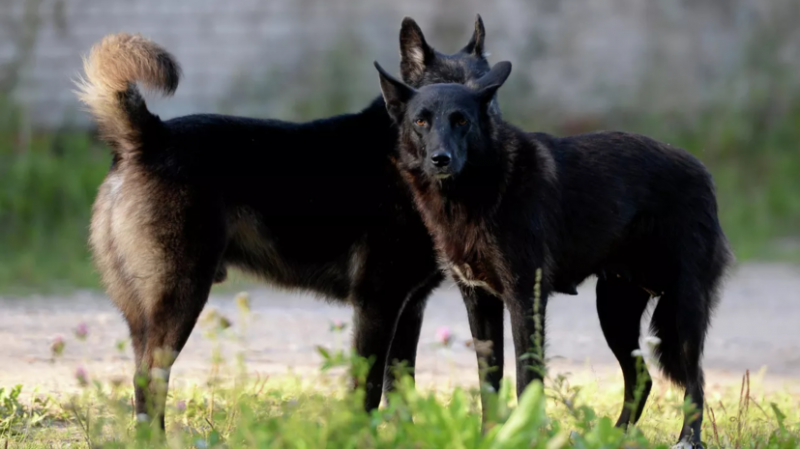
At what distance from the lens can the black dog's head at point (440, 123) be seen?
3840 millimetres

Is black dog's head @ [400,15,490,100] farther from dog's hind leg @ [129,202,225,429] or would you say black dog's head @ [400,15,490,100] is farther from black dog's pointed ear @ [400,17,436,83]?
dog's hind leg @ [129,202,225,429]

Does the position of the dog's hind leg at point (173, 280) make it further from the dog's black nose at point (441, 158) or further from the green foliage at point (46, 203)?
the green foliage at point (46, 203)

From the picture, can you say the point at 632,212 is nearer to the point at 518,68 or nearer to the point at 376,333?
the point at 376,333

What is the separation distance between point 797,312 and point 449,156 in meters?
5.07

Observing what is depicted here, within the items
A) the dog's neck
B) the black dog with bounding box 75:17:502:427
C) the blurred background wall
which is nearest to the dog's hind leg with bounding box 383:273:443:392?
the black dog with bounding box 75:17:502:427

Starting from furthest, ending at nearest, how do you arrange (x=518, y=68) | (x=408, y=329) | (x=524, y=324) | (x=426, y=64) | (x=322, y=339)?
(x=518, y=68)
(x=322, y=339)
(x=426, y=64)
(x=408, y=329)
(x=524, y=324)

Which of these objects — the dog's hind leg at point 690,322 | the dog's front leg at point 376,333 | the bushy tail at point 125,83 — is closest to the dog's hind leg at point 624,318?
the dog's hind leg at point 690,322

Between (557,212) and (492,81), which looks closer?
(557,212)

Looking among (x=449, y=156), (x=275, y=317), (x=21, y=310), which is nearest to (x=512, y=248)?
(x=449, y=156)

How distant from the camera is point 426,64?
17.0 ft

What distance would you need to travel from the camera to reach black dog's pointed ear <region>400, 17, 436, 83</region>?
5168mm

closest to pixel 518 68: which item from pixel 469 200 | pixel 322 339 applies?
pixel 322 339

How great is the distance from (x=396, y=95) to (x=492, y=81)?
1.29 ft

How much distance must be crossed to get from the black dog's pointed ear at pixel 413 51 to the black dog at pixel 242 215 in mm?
495
